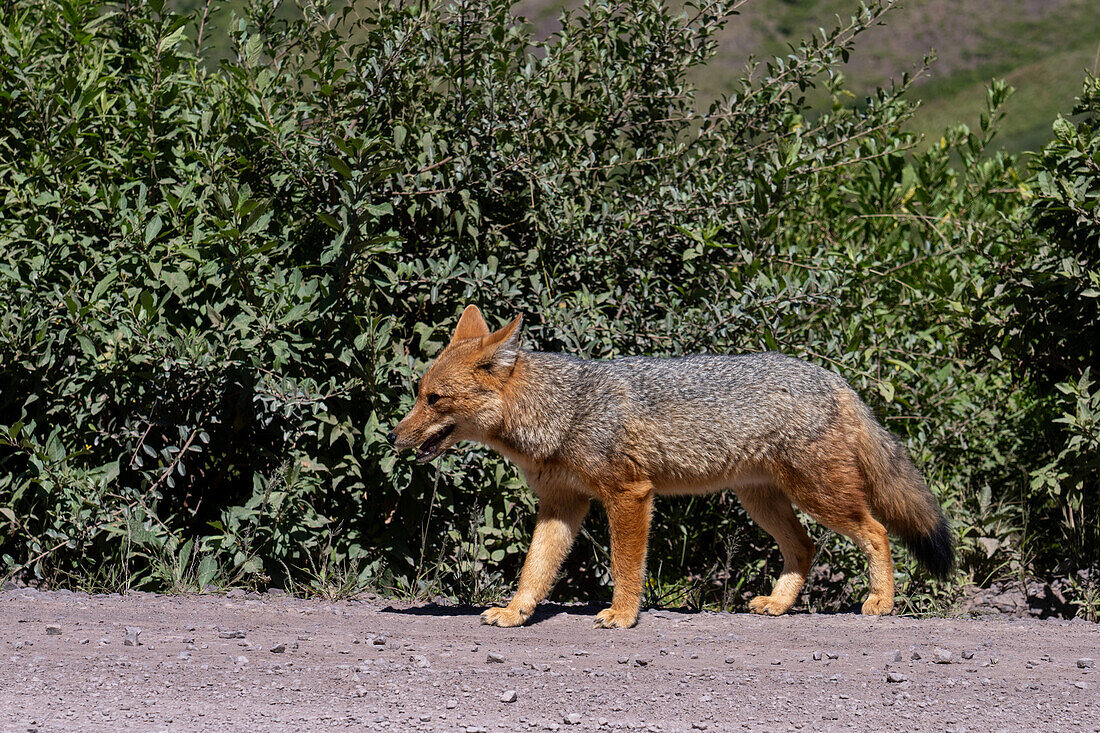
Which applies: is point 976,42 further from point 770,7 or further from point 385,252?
point 385,252

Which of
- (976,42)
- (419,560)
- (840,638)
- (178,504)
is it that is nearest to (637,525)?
(840,638)

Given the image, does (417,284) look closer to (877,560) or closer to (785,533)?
(785,533)

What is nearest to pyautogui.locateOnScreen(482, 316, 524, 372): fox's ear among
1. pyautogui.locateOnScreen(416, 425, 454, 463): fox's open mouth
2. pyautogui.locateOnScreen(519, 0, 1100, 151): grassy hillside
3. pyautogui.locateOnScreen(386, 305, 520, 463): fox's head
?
pyautogui.locateOnScreen(386, 305, 520, 463): fox's head

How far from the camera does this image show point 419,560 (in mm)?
6891

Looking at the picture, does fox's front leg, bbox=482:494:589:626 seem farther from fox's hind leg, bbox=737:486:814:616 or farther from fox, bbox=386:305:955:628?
fox's hind leg, bbox=737:486:814:616

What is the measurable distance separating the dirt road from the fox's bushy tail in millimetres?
603

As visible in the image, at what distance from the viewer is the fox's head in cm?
586

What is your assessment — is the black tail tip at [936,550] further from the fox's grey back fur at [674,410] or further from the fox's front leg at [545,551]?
the fox's front leg at [545,551]

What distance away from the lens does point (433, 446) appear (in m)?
5.91

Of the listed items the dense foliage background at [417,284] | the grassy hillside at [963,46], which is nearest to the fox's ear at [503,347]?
the dense foliage background at [417,284]

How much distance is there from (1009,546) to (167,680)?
554 cm

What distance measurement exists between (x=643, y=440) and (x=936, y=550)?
190 centimetres

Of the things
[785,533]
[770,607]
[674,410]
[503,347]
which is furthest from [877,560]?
[503,347]

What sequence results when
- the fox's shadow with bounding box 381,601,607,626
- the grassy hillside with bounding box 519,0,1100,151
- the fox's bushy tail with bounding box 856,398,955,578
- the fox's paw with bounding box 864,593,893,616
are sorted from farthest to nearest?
the grassy hillside with bounding box 519,0,1100,151, the fox's bushy tail with bounding box 856,398,955,578, the fox's paw with bounding box 864,593,893,616, the fox's shadow with bounding box 381,601,607,626
